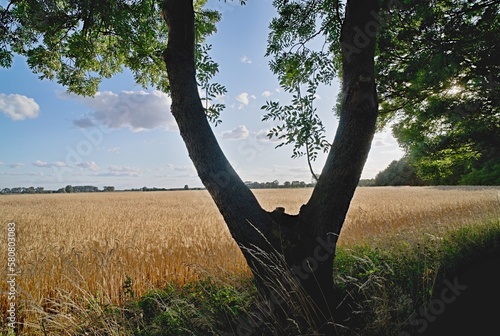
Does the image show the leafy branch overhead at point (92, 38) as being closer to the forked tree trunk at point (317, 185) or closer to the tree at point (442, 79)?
the forked tree trunk at point (317, 185)

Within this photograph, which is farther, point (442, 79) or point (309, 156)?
point (442, 79)

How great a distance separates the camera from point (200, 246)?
6801 millimetres

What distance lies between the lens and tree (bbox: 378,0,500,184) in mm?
6719

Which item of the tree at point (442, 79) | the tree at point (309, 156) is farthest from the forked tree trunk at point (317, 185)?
the tree at point (442, 79)

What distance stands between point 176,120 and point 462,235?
8.11m

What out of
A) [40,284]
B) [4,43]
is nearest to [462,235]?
[40,284]

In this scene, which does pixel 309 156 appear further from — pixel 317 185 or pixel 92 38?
pixel 92 38

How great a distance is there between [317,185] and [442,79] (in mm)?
6163

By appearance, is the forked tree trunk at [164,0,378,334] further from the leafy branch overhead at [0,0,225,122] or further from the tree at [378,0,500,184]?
the tree at [378,0,500,184]

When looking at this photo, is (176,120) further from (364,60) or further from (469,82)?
(469,82)

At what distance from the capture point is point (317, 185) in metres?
3.28

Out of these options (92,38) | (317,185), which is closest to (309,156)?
(317,185)

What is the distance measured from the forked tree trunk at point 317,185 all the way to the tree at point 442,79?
368cm

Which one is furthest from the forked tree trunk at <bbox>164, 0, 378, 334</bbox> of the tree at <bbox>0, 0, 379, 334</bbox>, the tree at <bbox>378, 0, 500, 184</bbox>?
the tree at <bbox>378, 0, 500, 184</bbox>
